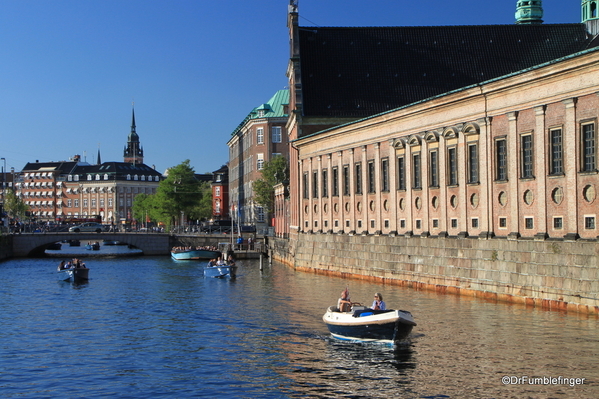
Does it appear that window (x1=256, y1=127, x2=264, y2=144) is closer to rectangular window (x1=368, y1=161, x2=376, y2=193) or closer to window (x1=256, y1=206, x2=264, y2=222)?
window (x1=256, y1=206, x2=264, y2=222)

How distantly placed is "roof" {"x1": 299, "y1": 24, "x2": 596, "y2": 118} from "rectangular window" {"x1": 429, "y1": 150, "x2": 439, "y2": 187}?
31.7 m

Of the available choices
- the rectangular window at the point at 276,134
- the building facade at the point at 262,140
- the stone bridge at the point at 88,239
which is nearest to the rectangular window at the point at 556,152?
the stone bridge at the point at 88,239

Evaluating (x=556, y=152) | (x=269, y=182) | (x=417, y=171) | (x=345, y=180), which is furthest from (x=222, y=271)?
(x=269, y=182)

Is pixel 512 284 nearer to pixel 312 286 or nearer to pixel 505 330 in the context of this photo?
pixel 505 330

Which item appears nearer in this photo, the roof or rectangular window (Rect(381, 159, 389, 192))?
rectangular window (Rect(381, 159, 389, 192))

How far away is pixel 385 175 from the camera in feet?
230

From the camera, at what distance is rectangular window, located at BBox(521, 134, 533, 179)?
49.4m

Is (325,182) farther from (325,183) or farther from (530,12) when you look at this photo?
(530,12)

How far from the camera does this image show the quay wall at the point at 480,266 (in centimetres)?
4341

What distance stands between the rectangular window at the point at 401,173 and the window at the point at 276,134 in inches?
3415

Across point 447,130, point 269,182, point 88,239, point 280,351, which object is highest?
point 269,182

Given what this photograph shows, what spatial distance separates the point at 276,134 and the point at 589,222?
365 feet

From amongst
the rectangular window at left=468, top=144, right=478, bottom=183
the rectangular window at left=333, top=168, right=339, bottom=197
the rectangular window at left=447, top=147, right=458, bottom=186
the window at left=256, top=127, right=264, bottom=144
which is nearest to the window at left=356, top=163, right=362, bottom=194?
the rectangular window at left=333, top=168, right=339, bottom=197

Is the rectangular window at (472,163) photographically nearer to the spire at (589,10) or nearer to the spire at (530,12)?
the spire at (589,10)
